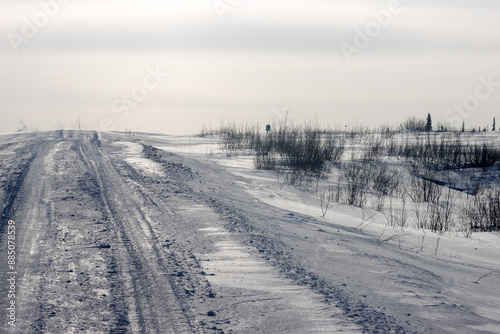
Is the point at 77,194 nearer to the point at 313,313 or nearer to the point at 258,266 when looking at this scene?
the point at 258,266

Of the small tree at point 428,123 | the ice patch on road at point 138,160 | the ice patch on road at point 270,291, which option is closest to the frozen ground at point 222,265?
the ice patch on road at point 270,291

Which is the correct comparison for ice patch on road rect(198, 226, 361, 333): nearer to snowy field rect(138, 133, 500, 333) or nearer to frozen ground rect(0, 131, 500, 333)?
frozen ground rect(0, 131, 500, 333)

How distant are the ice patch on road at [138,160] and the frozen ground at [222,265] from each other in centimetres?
148

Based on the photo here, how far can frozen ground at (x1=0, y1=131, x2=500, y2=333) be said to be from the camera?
3.69 m

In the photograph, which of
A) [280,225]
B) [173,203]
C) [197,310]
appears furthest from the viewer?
[173,203]

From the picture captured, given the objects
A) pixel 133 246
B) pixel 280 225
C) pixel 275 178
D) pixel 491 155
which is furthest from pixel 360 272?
pixel 491 155

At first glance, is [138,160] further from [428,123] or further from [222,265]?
[428,123]

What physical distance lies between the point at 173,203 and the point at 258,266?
9.92 ft

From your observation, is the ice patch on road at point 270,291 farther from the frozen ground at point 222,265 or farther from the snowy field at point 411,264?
the snowy field at point 411,264

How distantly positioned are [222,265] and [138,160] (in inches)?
304

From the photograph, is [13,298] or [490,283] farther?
[490,283]

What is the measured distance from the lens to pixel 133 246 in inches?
207

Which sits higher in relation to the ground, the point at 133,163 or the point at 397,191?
the point at 133,163

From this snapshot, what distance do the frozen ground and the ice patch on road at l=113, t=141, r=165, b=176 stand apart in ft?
4.86
